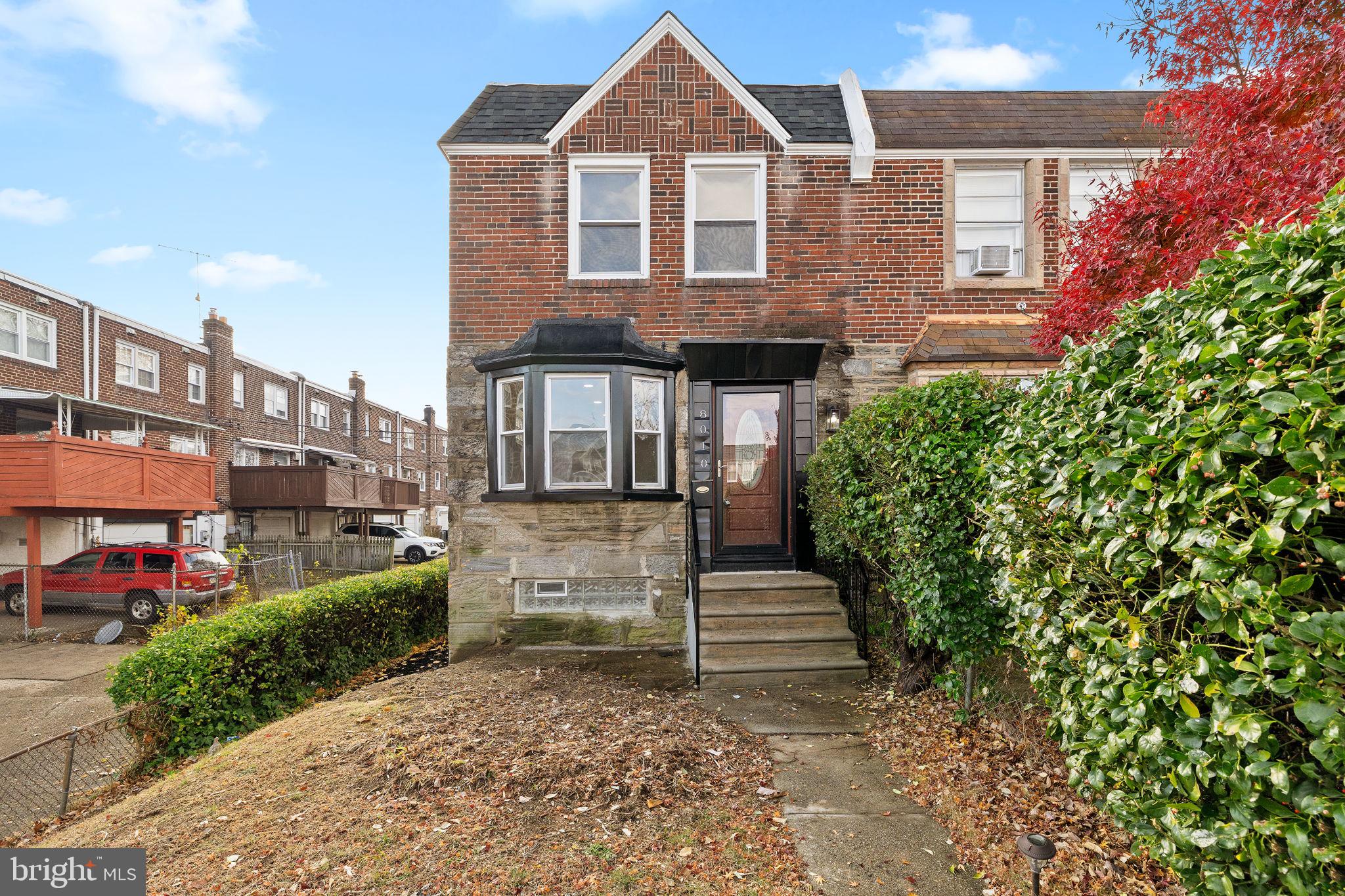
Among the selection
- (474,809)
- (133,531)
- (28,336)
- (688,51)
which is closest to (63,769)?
(474,809)

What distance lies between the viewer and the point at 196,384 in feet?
79.8

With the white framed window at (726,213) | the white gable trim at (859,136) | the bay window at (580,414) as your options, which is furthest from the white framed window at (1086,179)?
the bay window at (580,414)

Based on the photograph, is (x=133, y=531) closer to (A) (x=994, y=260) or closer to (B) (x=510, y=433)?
(B) (x=510, y=433)

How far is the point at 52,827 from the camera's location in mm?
5328

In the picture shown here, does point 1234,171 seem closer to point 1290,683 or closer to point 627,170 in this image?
point 1290,683

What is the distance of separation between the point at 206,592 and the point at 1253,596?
16.8 m

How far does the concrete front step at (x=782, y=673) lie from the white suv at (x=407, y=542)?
20938mm

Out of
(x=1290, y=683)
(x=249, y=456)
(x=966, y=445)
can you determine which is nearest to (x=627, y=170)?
(x=966, y=445)

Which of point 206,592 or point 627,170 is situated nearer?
point 627,170

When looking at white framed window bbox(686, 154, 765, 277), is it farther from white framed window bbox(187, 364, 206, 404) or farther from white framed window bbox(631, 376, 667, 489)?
white framed window bbox(187, 364, 206, 404)

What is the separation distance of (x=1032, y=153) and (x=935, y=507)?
6.73 metres

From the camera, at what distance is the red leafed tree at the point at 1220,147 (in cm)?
417

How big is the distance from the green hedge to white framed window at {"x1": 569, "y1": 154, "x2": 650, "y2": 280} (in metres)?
5.47

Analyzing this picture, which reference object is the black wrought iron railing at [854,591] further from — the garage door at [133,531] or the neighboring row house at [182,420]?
the garage door at [133,531]
